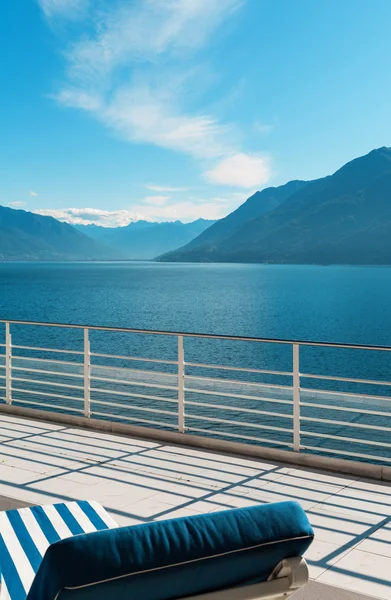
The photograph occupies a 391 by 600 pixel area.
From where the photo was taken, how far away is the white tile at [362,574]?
2.62 meters

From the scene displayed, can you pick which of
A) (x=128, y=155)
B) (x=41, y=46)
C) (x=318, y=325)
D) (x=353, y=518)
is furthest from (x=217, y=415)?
(x=128, y=155)

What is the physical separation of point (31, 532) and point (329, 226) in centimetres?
15590

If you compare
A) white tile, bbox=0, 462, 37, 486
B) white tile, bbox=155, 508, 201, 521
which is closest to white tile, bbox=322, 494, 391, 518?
white tile, bbox=155, 508, 201, 521

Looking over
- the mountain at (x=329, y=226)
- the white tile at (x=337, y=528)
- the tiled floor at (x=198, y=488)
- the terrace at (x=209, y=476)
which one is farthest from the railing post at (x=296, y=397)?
the mountain at (x=329, y=226)

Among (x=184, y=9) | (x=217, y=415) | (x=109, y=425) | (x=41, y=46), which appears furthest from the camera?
(x=41, y=46)

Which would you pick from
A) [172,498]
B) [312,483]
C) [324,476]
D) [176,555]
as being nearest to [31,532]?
[176,555]

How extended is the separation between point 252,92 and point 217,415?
24.9m

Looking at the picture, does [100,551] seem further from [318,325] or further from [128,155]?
[128,155]

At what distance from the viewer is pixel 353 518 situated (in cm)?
341

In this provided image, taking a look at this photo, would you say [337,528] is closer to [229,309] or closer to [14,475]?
[14,475]

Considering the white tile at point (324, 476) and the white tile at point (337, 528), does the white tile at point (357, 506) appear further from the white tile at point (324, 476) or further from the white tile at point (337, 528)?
the white tile at point (324, 476)

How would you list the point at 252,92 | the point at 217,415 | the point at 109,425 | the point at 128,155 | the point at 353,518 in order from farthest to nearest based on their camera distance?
the point at 128,155 < the point at 252,92 < the point at 217,415 < the point at 109,425 < the point at 353,518

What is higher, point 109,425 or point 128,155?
point 128,155

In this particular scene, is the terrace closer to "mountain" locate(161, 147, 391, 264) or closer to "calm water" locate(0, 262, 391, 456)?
"calm water" locate(0, 262, 391, 456)
